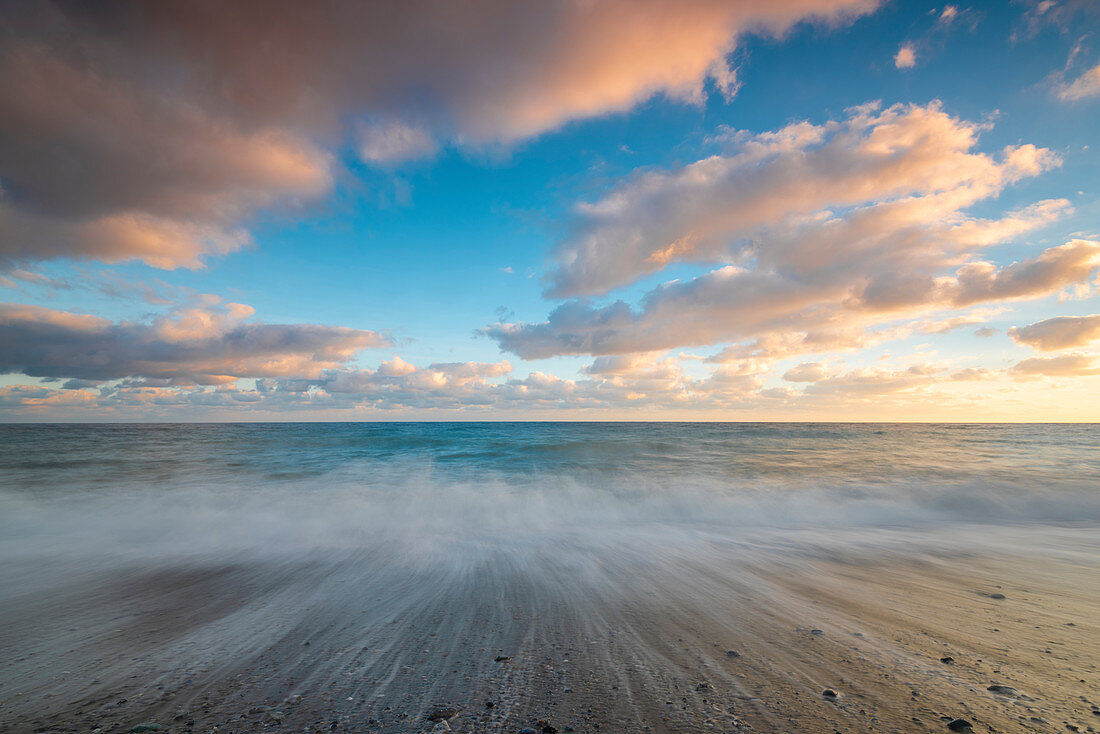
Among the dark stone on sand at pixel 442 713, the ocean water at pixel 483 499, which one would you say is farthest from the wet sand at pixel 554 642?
the ocean water at pixel 483 499

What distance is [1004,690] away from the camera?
299 centimetres

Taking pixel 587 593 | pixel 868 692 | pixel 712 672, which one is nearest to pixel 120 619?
pixel 587 593

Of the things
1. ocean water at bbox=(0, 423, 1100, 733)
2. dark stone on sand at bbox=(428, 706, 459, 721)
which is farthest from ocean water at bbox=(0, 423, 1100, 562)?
dark stone on sand at bbox=(428, 706, 459, 721)

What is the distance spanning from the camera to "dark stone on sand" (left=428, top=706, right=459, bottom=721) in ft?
8.66

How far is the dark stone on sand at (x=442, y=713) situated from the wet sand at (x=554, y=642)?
13mm

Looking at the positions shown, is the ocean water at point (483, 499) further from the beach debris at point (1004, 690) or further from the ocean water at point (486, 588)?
the beach debris at point (1004, 690)

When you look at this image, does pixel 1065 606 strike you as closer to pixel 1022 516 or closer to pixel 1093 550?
pixel 1093 550

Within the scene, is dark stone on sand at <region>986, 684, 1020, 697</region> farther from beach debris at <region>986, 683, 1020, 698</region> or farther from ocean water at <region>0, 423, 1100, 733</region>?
ocean water at <region>0, 423, 1100, 733</region>

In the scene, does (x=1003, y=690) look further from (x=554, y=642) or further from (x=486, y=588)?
(x=486, y=588)

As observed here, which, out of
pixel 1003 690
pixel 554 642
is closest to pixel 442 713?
pixel 554 642

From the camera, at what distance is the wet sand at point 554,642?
273cm

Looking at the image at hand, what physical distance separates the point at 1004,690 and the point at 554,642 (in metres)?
3.29

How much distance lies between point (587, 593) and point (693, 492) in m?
8.39

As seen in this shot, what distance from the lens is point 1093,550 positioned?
6.98 m
